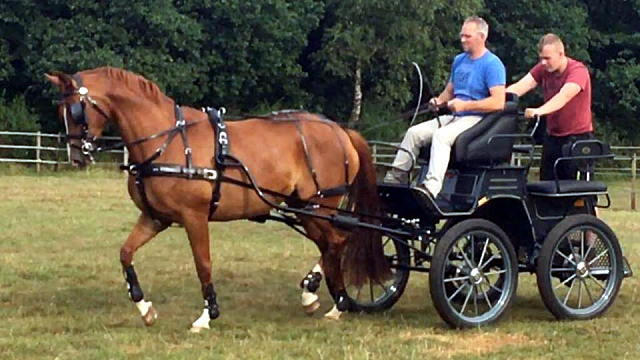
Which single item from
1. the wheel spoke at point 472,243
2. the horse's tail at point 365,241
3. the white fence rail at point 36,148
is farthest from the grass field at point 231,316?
the white fence rail at point 36,148

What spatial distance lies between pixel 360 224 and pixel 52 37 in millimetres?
26215

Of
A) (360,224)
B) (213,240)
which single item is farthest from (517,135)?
(213,240)

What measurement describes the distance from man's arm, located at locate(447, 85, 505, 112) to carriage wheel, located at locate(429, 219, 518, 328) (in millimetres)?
796

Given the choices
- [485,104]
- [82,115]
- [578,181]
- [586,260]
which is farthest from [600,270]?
[82,115]

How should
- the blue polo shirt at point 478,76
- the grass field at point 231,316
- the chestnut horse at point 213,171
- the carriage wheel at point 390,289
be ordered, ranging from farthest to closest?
the carriage wheel at point 390,289 < the blue polo shirt at point 478,76 < the chestnut horse at point 213,171 < the grass field at point 231,316

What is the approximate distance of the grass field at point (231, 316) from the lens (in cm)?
686

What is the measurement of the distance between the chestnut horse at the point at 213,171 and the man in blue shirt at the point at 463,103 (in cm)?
51

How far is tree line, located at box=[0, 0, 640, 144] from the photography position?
33094 millimetres

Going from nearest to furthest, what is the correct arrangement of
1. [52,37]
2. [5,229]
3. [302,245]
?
[302,245]
[5,229]
[52,37]

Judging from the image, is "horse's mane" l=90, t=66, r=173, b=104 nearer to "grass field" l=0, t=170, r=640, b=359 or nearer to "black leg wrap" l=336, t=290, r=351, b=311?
"grass field" l=0, t=170, r=640, b=359

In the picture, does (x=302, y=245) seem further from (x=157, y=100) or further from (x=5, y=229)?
(x=157, y=100)

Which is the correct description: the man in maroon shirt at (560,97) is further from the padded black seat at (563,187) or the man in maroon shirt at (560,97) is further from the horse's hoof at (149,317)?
the horse's hoof at (149,317)

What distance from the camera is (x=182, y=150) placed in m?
7.55

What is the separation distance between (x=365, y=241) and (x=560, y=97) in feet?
5.92
